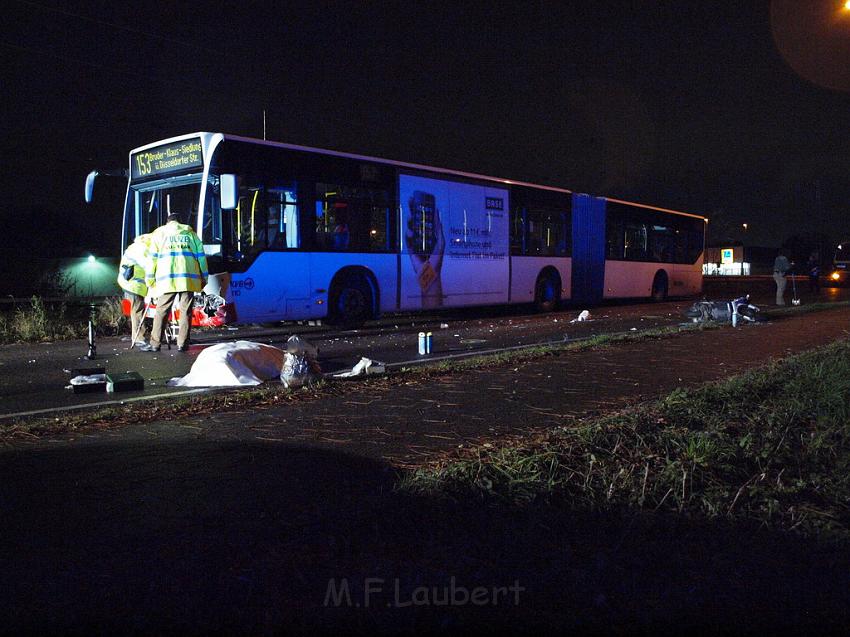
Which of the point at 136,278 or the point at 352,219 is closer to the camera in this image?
the point at 136,278

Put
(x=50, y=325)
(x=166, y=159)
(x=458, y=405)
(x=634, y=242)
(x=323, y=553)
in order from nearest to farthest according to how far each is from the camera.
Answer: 1. (x=323, y=553)
2. (x=458, y=405)
3. (x=166, y=159)
4. (x=50, y=325)
5. (x=634, y=242)

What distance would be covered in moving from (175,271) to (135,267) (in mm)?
1275

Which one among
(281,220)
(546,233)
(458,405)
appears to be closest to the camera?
(458,405)

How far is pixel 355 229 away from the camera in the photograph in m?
15.3

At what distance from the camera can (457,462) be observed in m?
4.56

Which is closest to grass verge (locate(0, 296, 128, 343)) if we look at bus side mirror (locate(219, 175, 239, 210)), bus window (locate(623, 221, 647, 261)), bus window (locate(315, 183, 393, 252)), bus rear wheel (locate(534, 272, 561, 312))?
bus side mirror (locate(219, 175, 239, 210))

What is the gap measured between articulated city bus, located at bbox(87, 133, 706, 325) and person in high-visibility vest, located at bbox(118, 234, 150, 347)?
107cm

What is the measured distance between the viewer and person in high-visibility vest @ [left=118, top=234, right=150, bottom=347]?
11.7 m

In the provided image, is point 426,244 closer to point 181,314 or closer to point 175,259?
point 181,314

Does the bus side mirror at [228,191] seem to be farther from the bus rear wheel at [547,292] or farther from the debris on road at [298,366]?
the bus rear wheel at [547,292]

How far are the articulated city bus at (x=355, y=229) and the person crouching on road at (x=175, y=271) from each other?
1.34m

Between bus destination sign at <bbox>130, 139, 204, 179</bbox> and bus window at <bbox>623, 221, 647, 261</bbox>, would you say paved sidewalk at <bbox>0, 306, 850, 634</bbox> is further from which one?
bus window at <bbox>623, 221, 647, 261</bbox>

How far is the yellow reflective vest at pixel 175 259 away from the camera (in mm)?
10938

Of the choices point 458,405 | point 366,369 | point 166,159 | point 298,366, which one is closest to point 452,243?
point 166,159
